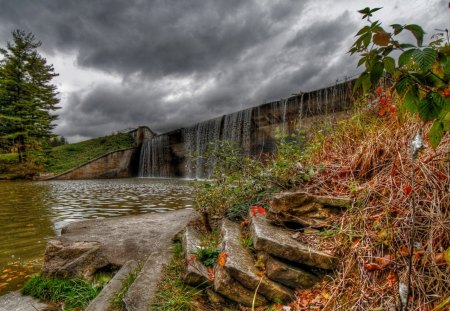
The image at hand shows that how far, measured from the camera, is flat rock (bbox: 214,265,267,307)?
1.75m

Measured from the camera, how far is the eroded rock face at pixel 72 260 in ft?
9.78

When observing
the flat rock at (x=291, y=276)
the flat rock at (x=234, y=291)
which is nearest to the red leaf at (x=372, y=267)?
the flat rock at (x=291, y=276)

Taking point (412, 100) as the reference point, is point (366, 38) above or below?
above

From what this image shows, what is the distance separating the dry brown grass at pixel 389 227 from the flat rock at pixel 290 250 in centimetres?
11

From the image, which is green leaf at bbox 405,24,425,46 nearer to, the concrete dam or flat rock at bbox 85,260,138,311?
flat rock at bbox 85,260,138,311

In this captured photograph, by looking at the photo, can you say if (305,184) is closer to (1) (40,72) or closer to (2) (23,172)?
(2) (23,172)

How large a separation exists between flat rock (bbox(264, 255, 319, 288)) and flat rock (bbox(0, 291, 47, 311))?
2223 millimetres

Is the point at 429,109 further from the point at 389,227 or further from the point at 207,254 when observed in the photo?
the point at 207,254

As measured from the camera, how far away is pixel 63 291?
275cm

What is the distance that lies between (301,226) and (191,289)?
3.27ft

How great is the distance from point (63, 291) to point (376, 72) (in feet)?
10.9

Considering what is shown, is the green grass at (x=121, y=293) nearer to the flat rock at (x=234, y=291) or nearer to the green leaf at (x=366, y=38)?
the flat rock at (x=234, y=291)

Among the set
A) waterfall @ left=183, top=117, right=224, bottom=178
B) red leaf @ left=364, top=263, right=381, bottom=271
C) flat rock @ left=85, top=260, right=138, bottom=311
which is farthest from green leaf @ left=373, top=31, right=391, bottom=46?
waterfall @ left=183, top=117, right=224, bottom=178

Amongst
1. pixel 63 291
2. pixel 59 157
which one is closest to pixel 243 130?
pixel 63 291
